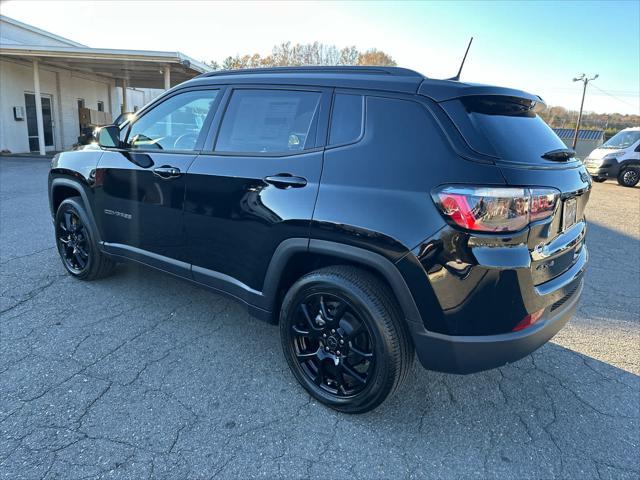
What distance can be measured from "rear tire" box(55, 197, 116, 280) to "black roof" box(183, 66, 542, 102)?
1944 millimetres

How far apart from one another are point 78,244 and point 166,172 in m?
1.69

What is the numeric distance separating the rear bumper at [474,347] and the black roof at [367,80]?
1.21 metres

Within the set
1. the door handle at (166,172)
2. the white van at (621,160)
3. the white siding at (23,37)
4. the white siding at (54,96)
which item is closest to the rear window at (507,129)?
the door handle at (166,172)

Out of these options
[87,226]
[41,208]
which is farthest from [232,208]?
[41,208]

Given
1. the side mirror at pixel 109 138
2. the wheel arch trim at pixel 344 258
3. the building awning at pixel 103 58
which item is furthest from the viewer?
the building awning at pixel 103 58

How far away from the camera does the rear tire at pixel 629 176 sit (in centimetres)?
1505

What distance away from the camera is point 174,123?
11.3 feet

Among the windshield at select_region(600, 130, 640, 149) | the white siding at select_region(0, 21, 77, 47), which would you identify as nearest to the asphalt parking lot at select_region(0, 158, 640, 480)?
the windshield at select_region(600, 130, 640, 149)

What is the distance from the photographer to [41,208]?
753 cm

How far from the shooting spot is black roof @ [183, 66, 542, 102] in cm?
221

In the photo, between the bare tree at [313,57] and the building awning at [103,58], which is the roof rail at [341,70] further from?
the bare tree at [313,57]

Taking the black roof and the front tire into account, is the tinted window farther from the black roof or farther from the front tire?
the front tire

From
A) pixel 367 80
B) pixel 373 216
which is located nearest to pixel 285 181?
pixel 373 216

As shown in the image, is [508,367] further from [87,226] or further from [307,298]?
[87,226]
